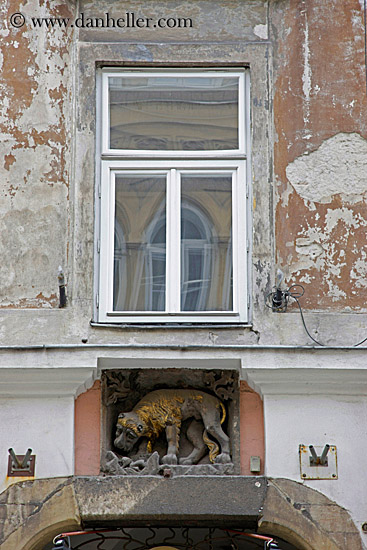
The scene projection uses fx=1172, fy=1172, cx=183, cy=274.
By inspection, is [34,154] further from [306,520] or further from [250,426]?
[306,520]

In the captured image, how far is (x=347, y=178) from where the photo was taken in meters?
8.05

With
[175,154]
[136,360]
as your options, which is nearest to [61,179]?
[175,154]

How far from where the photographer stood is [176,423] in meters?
7.64

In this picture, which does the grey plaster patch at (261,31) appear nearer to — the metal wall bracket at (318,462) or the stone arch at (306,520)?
the metal wall bracket at (318,462)

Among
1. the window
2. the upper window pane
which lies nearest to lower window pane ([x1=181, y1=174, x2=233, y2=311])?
the window

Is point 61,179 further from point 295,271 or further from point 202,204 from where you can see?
point 295,271

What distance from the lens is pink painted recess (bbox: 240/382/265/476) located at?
7477 millimetres

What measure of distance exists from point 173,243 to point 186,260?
146 millimetres

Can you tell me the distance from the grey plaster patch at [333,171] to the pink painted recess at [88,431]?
196cm

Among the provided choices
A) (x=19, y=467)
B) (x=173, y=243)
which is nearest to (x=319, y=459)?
(x=173, y=243)

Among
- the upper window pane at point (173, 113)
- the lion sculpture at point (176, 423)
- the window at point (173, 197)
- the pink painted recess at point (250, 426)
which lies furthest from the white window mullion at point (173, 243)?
the pink painted recess at point (250, 426)

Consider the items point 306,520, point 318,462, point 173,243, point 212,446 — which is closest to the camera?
point 306,520

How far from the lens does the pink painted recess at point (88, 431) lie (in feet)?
24.4

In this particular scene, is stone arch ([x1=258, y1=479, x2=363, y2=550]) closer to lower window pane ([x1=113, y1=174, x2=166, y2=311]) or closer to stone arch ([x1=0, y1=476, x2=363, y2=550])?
stone arch ([x1=0, y1=476, x2=363, y2=550])
